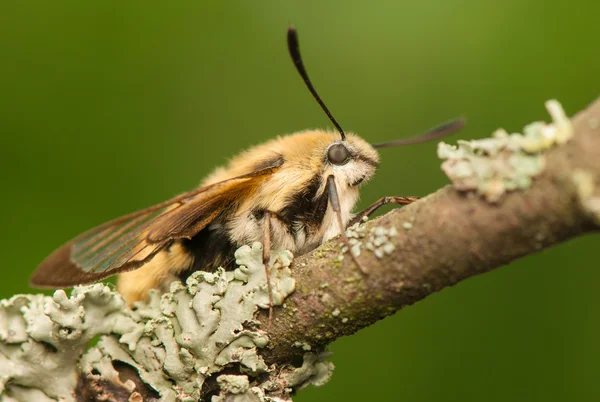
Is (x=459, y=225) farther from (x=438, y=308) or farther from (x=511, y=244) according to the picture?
(x=438, y=308)

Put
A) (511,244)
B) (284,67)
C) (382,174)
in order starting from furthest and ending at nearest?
(284,67) < (382,174) < (511,244)

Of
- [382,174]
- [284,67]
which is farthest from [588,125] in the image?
[284,67]

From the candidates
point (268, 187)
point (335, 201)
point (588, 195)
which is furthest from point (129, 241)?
point (588, 195)

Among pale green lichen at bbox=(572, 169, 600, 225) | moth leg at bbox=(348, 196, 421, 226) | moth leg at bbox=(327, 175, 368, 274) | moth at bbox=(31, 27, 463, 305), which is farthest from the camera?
moth at bbox=(31, 27, 463, 305)

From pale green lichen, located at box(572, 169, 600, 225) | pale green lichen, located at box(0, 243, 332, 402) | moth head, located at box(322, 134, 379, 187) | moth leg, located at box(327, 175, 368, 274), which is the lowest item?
pale green lichen, located at box(572, 169, 600, 225)

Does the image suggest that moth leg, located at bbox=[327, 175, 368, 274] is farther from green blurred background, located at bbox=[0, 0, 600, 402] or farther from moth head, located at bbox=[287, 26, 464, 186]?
green blurred background, located at bbox=[0, 0, 600, 402]

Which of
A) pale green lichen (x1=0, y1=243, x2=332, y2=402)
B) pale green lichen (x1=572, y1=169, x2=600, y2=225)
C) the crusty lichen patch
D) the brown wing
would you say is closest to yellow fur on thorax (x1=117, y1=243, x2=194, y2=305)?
the brown wing

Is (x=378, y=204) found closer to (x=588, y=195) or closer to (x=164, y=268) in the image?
(x=164, y=268)

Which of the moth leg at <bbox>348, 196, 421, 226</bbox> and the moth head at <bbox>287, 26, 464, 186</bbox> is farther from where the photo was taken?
the moth head at <bbox>287, 26, 464, 186</bbox>
